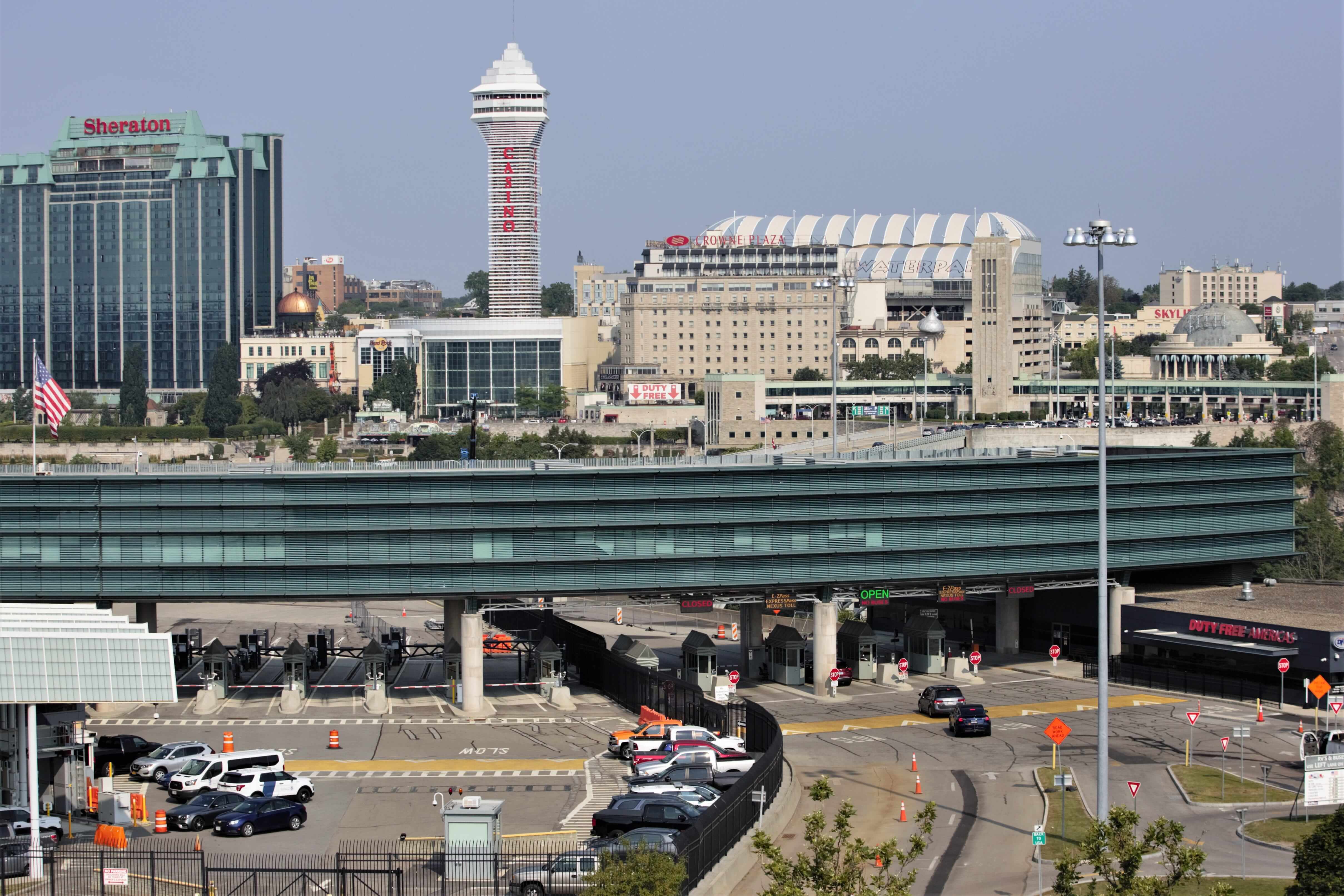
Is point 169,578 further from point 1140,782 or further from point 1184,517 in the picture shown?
point 1184,517

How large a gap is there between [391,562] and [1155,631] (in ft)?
121

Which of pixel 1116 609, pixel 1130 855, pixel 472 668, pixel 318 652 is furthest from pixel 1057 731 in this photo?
pixel 318 652

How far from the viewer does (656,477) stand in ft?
270

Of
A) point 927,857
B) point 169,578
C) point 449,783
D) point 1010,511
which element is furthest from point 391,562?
point 927,857

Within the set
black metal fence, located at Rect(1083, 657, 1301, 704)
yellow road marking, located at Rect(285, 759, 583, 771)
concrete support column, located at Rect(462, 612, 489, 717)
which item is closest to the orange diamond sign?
yellow road marking, located at Rect(285, 759, 583, 771)

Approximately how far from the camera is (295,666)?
81750 millimetres

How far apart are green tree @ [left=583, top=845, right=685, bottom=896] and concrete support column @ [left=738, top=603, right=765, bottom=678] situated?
4898 cm

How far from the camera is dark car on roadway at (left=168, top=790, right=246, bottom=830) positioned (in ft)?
180

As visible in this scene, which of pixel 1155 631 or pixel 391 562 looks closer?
pixel 391 562

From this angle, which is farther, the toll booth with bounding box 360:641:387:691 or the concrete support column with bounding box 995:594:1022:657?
the concrete support column with bounding box 995:594:1022:657

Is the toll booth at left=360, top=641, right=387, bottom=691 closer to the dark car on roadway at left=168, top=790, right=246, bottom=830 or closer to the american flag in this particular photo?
the american flag

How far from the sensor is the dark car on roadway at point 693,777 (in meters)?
58.9

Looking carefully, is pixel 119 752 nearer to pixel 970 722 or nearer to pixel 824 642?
pixel 970 722

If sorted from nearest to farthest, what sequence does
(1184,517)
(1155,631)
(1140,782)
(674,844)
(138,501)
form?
(674,844) → (1140,782) → (138,501) → (1155,631) → (1184,517)
